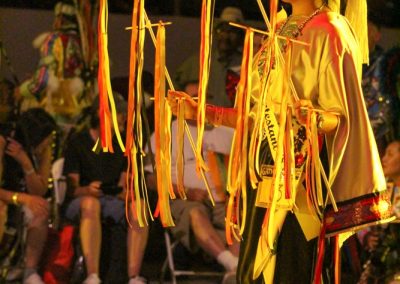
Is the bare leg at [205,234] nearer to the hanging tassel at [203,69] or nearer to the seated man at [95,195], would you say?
the seated man at [95,195]

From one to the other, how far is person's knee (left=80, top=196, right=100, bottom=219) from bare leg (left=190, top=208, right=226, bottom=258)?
1.67ft

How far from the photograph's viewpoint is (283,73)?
307cm

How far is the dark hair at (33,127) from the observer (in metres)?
6.09

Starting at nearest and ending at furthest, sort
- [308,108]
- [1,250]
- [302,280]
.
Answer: [308,108]
[302,280]
[1,250]

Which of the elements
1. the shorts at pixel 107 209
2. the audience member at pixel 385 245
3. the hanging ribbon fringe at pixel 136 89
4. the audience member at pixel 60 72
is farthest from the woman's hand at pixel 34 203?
the hanging ribbon fringe at pixel 136 89

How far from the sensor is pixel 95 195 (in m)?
5.98

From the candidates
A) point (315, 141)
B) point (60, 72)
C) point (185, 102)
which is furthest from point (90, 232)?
point (315, 141)

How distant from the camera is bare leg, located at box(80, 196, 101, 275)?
5887 mm

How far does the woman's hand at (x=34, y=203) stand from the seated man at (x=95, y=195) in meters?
0.14

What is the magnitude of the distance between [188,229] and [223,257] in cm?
26

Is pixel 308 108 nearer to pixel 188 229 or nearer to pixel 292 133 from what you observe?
pixel 292 133

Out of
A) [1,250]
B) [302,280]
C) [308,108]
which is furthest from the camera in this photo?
[1,250]

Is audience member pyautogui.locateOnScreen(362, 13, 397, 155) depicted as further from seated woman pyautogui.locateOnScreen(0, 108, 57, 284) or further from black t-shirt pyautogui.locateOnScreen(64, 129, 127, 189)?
seated woman pyautogui.locateOnScreen(0, 108, 57, 284)

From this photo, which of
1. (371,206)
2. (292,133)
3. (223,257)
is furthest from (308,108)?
(223,257)
